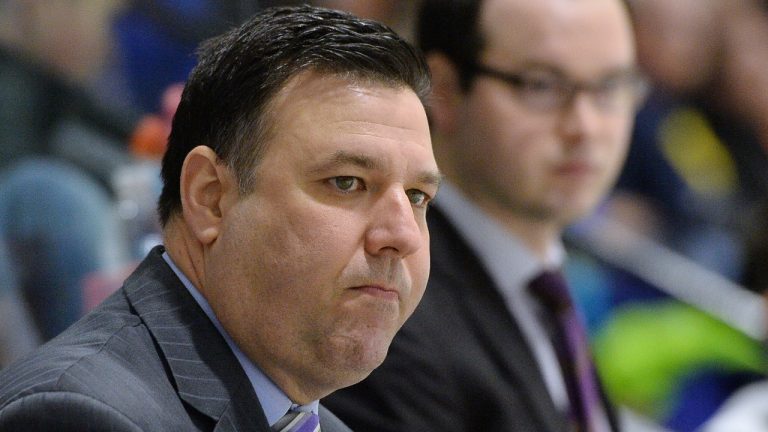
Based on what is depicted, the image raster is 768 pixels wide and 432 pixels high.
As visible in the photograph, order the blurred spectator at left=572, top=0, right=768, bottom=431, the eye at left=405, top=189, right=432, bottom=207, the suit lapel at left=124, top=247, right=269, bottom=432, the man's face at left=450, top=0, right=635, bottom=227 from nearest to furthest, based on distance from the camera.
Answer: the suit lapel at left=124, top=247, right=269, bottom=432
the eye at left=405, top=189, right=432, bottom=207
the man's face at left=450, top=0, right=635, bottom=227
the blurred spectator at left=572, top=0, right=768, bottom=431

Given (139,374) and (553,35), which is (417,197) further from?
(553,35)

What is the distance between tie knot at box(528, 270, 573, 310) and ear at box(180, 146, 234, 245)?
1010 millimetres

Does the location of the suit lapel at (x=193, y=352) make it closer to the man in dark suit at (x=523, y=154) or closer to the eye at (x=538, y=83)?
the man in dark suit at (x=523, y=154)

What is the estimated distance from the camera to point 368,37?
128cm

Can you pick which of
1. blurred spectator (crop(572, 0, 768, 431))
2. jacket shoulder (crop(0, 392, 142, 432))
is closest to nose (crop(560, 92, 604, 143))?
jacket shoulder (crop(0, 392, 142, 432))

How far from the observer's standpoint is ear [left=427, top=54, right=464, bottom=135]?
7.16 feet

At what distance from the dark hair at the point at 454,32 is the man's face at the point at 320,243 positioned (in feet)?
3.14

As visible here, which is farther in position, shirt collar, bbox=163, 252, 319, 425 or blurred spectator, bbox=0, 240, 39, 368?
blurred spectator, bbox=0, 240, 39, 368

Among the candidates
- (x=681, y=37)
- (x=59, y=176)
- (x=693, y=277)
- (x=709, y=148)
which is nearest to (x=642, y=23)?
(x=681, y=37)

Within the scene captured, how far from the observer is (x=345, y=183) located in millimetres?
1219

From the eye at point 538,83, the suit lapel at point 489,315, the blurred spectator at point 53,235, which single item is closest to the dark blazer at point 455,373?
the suit lapel at point 489,315

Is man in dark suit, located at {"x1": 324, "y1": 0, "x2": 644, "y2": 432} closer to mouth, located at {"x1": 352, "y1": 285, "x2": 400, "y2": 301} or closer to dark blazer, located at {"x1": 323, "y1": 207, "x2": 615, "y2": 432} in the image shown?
dark blazer, located at {"x1": 323, "y1": 207, "x2": 615, "y2": 432}

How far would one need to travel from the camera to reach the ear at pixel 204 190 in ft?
4.06

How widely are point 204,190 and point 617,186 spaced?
106 inches
